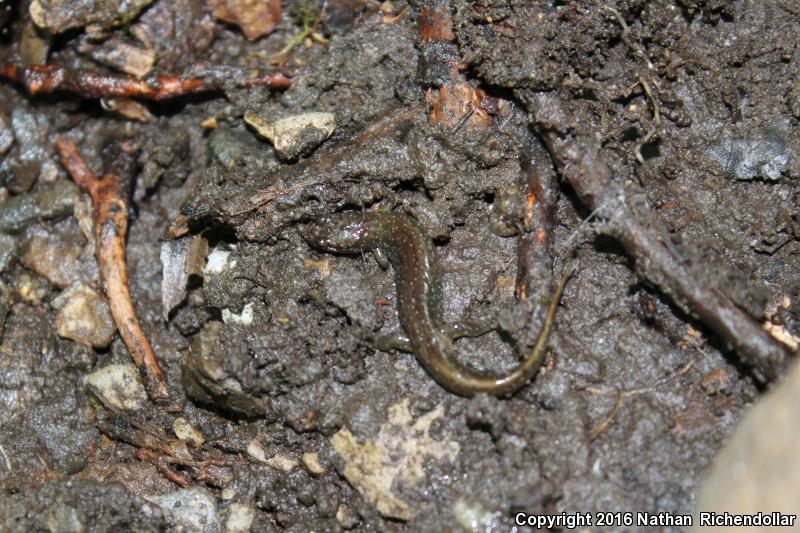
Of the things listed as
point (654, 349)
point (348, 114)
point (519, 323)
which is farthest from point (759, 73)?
point (348, 114)

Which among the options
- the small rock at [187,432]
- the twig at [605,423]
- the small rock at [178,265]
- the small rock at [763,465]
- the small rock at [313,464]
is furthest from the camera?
the small rock at [178,265]

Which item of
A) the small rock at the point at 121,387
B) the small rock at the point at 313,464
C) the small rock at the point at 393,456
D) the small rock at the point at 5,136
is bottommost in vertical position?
the small rock at the point at 121,387

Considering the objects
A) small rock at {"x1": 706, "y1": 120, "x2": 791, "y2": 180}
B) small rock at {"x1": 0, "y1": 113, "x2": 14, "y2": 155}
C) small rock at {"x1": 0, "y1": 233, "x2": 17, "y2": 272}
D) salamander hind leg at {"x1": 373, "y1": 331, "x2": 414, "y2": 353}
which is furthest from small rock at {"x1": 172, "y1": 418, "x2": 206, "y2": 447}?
small rock at {"x1": 706, "y1": 120, "x2": 791, "y2": 180}

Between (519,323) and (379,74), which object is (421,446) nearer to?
(519,323)

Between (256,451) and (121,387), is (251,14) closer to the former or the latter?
(121,387)

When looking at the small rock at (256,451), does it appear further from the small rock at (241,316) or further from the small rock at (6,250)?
the small rock at (6,250)

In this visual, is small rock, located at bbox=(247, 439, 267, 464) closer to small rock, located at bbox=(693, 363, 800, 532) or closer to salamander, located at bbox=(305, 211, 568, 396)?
salamander, located at bbox=(305, 211, 568, 396)

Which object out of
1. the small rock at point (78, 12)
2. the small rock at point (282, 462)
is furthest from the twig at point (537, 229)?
the small rock at point (78, 12)
